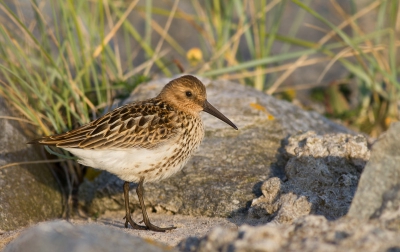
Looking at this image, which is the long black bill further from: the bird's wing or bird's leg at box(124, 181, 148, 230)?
bird's leg at box(124, 181, 148, 230)

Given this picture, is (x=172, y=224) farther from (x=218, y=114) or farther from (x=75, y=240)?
(x=75, y=240)

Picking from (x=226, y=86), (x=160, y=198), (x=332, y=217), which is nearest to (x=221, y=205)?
(x=160, y=198)

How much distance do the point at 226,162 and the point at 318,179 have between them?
106 centimetres

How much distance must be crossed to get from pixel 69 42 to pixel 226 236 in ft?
14.0

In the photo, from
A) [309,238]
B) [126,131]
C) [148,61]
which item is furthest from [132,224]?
[148,61]

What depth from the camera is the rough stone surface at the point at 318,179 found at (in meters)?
5.23

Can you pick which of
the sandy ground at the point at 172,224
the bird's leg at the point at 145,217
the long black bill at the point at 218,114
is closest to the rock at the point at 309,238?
the sandy ground at the point at 172,224

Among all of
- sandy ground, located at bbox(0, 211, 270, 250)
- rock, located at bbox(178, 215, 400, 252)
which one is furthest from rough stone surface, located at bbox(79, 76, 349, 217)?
rock, located at bbox(178, 215, 400, 252)

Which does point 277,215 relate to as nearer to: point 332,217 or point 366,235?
point 332,217

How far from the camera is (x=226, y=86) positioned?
294 inches

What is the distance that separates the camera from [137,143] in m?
5.57

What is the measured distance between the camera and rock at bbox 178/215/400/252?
3305 mm

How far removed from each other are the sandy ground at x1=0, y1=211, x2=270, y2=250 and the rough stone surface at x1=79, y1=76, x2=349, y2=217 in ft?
0.34

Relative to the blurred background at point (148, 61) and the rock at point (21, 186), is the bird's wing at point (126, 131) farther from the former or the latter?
the blurred background at point (148, 61)
